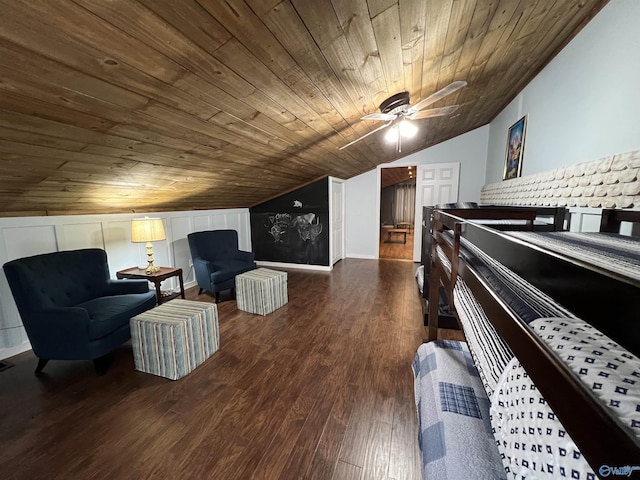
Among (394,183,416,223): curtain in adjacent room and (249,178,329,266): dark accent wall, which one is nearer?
(249,178,329,266): dark accent wall

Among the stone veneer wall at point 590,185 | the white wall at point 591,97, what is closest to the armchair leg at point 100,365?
the stone veneer wall at point 590,185

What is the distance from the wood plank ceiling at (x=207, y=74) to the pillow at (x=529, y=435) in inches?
60.9

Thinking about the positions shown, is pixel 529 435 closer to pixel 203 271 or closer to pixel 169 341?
pixel 169 341

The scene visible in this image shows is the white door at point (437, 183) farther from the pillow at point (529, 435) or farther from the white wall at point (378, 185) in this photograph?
the pillow at point (529, 435)

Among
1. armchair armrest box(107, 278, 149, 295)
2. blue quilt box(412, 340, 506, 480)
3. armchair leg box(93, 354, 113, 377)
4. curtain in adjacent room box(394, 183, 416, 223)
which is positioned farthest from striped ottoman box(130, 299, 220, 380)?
curtain in adjacent room box(394, 183, 416, 223)

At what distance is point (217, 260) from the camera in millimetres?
4055

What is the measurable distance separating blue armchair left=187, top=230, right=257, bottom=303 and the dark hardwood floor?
1093 mm

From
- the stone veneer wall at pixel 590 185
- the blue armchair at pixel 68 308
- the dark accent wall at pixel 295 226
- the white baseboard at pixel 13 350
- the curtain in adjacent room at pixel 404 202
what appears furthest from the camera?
the curtain in adjacent room at pixel 404 202

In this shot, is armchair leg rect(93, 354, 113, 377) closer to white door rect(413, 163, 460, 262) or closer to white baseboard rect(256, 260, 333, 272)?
white baseboard rect(256, 260, 333, 272)

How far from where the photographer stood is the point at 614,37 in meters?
1.75

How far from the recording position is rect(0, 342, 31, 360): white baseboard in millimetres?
2281

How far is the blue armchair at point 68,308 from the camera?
1934mm

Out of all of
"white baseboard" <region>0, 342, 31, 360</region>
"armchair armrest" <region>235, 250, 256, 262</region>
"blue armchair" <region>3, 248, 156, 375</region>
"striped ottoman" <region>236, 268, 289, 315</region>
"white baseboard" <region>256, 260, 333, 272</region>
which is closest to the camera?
"blue armchair" <region>3, 248, 156, 375</region>

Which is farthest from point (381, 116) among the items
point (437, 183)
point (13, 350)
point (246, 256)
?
point (13, 350)
